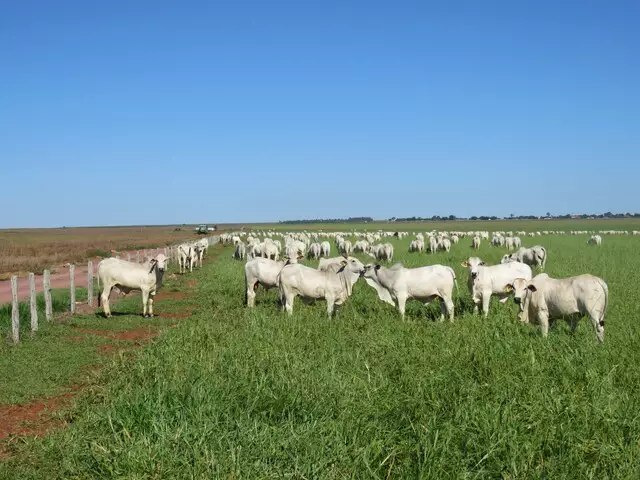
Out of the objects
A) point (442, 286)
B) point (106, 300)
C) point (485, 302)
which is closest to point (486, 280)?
point (485, 302)

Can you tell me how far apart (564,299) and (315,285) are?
5.80 m

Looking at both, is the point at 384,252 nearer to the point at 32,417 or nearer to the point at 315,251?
the point at 315,251

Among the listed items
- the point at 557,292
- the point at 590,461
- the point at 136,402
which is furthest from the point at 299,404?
the point at 557,292

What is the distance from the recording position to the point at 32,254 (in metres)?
48.1

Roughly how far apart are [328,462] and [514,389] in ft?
10.1

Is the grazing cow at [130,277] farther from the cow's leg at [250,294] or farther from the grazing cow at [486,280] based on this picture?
the grazing cow at [486,280]

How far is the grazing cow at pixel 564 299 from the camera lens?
460 inches

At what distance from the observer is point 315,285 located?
50.5ft

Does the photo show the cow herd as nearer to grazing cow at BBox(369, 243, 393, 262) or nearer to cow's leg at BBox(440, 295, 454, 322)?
cow's leg at BBox(440, 295, 454, 322)

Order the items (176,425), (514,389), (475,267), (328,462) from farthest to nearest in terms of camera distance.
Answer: (475,267)
(514,389)
(176,425)
(328,462)

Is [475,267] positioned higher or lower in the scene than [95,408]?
higher

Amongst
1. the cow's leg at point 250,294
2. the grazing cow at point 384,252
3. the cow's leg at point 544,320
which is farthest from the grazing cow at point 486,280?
the grazing cow at point 384,252

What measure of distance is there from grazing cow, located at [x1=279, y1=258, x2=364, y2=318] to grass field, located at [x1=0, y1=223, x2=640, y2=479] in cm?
365

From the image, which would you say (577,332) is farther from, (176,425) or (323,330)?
(176,425)
